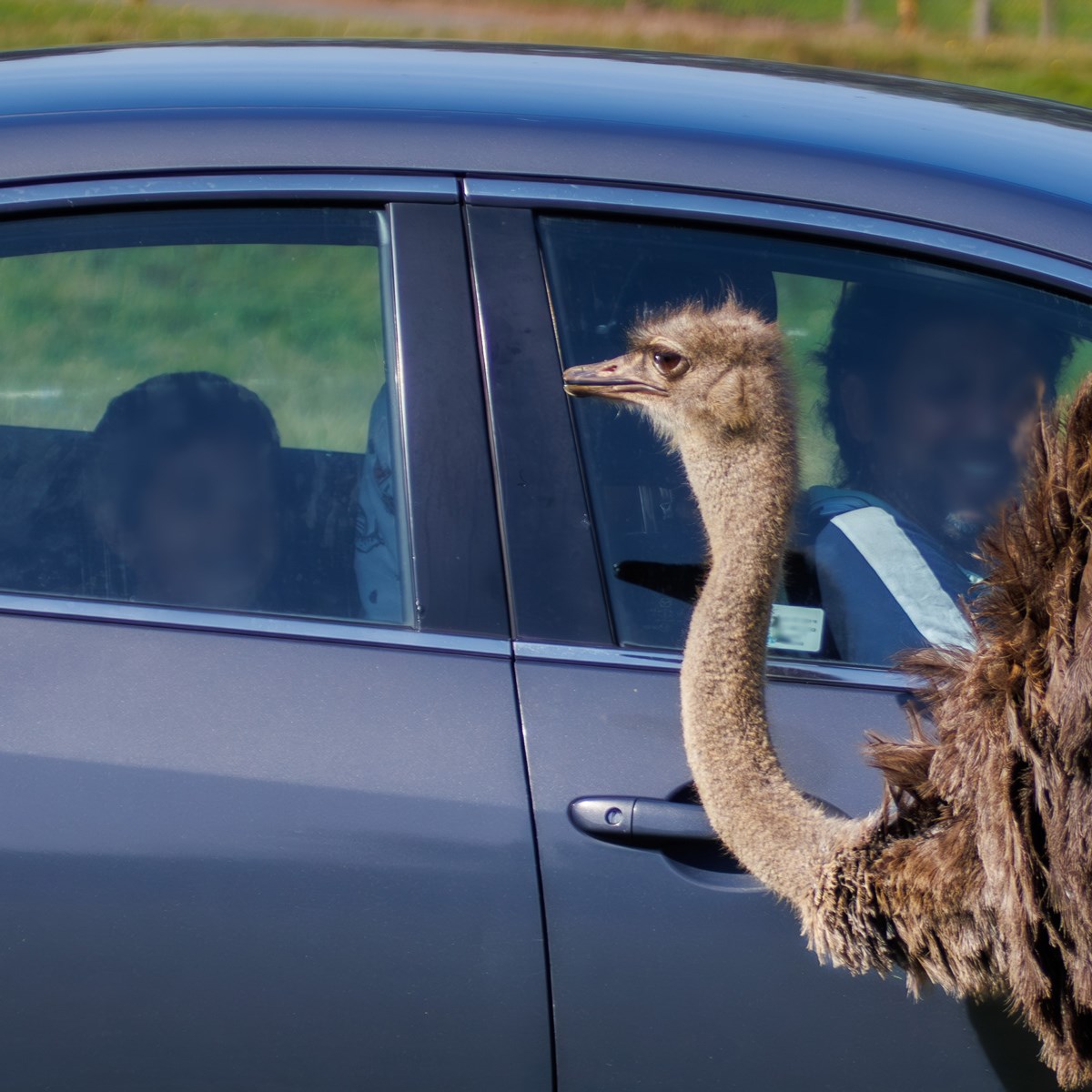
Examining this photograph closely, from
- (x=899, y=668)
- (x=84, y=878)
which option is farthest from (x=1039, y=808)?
(x=84, y=878)

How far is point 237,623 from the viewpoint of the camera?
213 centimetres

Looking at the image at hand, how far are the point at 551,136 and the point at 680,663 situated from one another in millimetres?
755

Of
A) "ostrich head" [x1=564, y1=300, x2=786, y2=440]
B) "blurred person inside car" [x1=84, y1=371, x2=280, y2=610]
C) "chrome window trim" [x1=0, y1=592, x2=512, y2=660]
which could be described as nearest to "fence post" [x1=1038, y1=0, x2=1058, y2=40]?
"ostrich head" [x1=564, y1=300, x2=786, y2=440]

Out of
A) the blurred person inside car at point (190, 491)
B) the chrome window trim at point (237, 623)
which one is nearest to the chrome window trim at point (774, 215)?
the blurred person inside car at point (190, 491)

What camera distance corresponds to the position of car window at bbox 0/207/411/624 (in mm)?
2178

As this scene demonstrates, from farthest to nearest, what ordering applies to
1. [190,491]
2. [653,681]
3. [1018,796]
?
[190,491] < [653,681] < [1018,796]

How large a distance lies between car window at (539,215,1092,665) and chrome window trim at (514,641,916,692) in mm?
25

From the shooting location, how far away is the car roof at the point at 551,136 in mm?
Result: 2154

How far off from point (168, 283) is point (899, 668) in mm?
1164

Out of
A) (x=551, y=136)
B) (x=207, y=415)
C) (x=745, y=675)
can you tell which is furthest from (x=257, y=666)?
(x=551, y=136)

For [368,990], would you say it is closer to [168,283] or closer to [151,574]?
[151,574]

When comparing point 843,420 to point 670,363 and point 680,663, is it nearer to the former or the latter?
point 670,363

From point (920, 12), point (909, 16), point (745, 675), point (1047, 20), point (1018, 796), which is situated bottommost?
point (1018, 796)

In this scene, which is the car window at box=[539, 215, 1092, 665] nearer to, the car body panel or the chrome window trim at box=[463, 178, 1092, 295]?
the chrome window trim at box=[463, 178, 1092, 295]
